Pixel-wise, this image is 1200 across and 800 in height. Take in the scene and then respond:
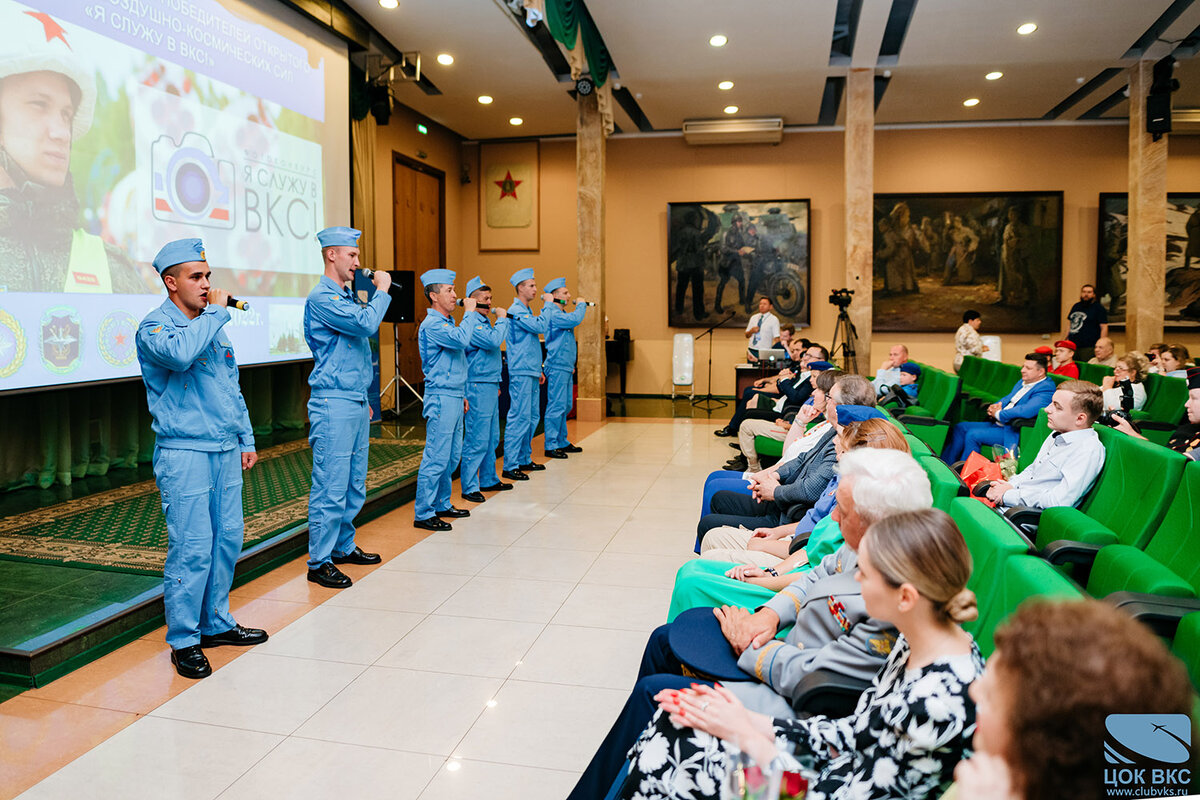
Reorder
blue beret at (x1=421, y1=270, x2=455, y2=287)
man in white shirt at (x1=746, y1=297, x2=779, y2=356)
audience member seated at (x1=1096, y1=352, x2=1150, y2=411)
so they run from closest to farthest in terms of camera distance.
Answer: blue beret at (x1=421, y1=270, x2=455, y2=287)
audience member seated at (x1=1096, y1=352, x2=1150, y2=411)
man in white shirt at (x1=746, y1=297, x2=779, y2=356)

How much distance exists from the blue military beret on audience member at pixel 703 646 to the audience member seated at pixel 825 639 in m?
0.03

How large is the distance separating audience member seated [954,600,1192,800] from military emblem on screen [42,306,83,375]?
516 cm

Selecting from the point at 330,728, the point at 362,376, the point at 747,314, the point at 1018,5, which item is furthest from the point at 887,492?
the point at 747,314

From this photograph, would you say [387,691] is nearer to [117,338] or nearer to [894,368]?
[117,338]

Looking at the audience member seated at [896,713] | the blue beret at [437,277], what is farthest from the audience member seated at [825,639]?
the blue beret at [437,277]

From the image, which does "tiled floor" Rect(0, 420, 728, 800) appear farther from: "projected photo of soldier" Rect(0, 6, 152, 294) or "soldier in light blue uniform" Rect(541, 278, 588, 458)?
"soldier in light blue uniform" Rect(541, 278, 588, 458)

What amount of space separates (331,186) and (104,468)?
3059 mm

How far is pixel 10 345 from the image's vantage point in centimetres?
435

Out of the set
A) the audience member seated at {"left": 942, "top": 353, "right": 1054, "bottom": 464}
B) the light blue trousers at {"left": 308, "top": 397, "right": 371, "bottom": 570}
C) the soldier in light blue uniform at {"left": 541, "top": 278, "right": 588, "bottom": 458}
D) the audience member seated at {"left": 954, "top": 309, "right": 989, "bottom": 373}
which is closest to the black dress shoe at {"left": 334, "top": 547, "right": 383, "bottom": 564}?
the light blue trousers at {"left": 308, "top": 397, "right": 371, "bottom": 570}

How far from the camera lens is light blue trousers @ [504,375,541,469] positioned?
682cm

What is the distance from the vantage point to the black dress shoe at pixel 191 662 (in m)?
3.00

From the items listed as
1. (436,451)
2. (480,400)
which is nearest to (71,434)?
(436,451)

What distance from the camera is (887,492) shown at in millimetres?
1893

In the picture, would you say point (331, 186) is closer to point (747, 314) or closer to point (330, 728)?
point (330, 728)
